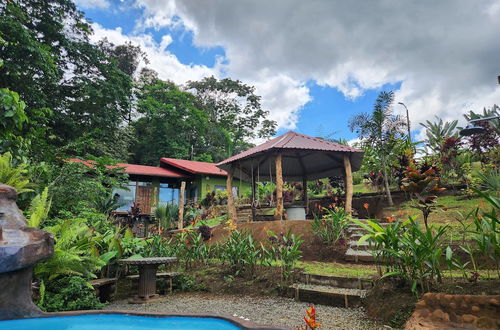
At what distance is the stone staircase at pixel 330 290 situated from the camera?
161 inches

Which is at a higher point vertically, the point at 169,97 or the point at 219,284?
the point at 169,97

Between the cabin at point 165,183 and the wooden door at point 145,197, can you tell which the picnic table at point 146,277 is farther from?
the wooden door at point 145,197

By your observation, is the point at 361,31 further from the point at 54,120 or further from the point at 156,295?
the point at 54,120

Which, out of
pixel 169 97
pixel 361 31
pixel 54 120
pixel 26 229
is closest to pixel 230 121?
Result: pixel 169 97

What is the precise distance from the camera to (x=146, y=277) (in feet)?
17.8

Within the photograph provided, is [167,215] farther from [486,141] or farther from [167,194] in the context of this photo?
[486,141]

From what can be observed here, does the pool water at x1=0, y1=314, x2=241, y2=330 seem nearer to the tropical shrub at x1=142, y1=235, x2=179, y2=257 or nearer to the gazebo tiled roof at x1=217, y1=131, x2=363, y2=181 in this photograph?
the tropical shrub at x1=142, y1=235, x2=179, y2=257

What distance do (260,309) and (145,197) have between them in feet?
51.2

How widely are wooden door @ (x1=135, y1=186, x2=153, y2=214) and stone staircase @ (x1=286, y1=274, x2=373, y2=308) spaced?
590 inches

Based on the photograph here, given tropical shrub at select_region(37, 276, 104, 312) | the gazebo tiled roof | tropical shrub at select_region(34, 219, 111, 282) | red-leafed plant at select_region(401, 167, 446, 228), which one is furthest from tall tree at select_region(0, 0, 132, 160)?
red-leafed plant at select_region(401, 167, 446, 228)

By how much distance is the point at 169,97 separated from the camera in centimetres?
2653

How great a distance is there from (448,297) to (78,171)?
8.04m

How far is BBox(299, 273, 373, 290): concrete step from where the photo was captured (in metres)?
4.38

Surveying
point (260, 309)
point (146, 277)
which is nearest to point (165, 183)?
point (146, 277)
